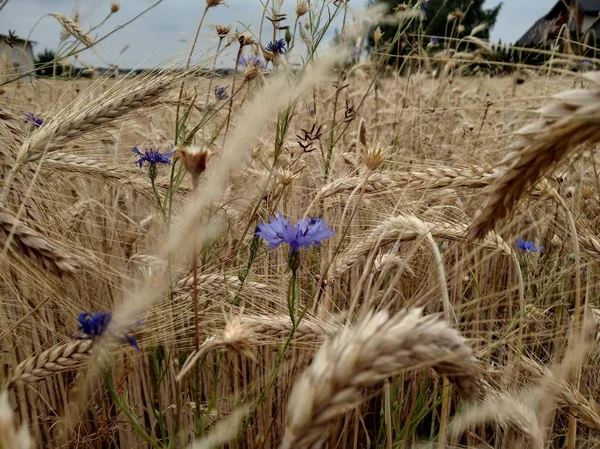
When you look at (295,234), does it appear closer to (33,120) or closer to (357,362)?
(357,362)

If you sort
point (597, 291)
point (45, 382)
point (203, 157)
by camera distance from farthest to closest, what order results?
point (597, 291) → point (45, 382) → point (203, 157)

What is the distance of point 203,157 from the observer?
0.81 metres

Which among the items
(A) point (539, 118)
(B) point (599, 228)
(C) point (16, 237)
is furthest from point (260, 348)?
(B) point (599, 228)

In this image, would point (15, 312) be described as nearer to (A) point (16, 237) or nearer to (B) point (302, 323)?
(A) point (16, 237)

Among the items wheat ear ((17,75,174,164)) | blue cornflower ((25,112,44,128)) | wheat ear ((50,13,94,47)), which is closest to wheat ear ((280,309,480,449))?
wheat ear ((17,75,174,164))

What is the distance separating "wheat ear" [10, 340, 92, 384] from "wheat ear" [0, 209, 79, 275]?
0.18 meters

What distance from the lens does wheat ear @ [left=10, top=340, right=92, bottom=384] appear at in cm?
A: 102

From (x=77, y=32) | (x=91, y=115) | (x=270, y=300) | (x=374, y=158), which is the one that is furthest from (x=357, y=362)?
(x=77, y=32)

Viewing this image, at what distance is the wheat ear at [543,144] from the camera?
2.41ft

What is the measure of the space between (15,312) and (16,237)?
0.60 m

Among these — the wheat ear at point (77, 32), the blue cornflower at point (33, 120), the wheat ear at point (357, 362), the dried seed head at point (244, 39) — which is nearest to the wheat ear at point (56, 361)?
the wheat ear at point (357, 362)

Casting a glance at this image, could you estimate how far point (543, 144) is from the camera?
0.81 metres

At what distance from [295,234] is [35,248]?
0.50 m

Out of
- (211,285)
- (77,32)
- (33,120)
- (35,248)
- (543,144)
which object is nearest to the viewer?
(543,144)
